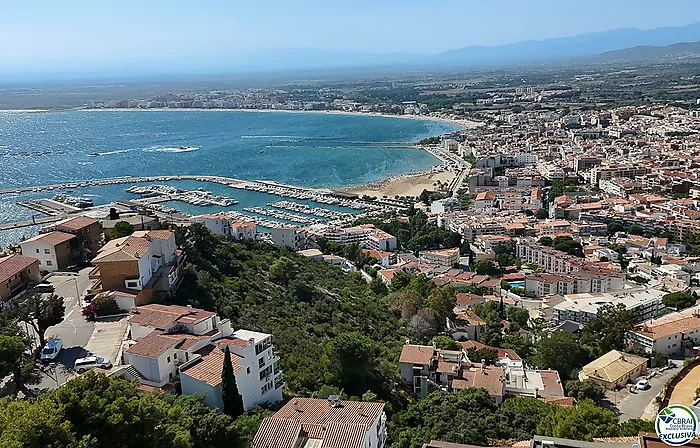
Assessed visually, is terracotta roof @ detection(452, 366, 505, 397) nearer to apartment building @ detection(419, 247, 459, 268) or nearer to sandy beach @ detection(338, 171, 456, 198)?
apartment building @ detection(419, 247, 459, 268)

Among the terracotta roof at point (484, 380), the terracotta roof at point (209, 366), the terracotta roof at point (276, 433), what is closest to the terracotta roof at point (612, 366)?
the terracotta roof at point (484, 380)

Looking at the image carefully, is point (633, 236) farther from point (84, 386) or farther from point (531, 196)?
point (84, 386)

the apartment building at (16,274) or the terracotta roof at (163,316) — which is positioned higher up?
the apartment building at (16,274)

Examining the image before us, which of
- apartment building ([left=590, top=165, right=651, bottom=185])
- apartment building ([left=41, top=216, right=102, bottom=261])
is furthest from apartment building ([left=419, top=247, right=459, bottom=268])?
apartment building ([left=590, top=165, right=651, bottom=185])

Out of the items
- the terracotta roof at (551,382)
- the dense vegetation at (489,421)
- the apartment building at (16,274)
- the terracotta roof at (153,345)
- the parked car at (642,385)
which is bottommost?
the parked car at (642,385)

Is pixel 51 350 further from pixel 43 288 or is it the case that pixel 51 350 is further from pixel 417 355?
pixel 417 355

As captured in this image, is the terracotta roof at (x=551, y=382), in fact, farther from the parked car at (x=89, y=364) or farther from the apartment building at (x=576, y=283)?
the parked car at (x=89, y=364)
